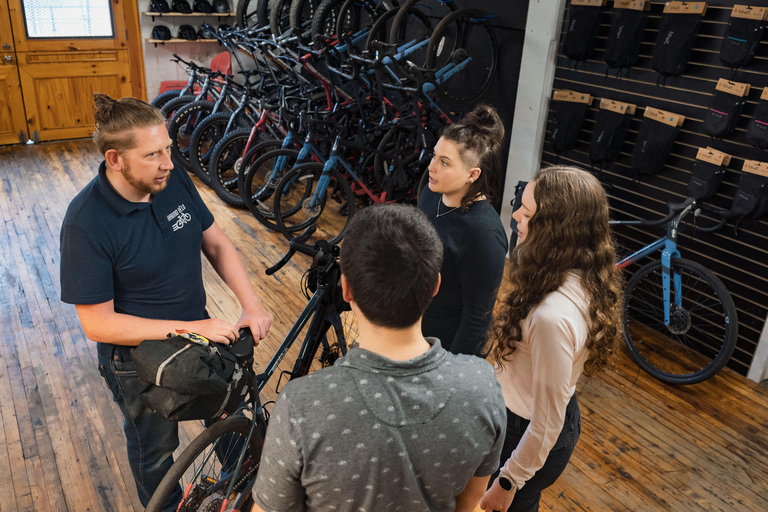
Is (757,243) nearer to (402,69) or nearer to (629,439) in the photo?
(629,439)

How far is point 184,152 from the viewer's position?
20.4ft

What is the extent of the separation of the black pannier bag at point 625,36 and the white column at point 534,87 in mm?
503

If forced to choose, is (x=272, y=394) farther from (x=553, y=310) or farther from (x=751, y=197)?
(x=751, y=197)

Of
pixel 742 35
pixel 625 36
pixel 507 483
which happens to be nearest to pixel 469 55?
pixel 625 36

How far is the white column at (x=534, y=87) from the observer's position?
4.04 meters

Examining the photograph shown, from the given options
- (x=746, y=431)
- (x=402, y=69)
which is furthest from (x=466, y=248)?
(x=402, y=69)

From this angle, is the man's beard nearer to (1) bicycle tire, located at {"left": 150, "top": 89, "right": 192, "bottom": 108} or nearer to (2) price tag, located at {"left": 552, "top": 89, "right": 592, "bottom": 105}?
(2) price tag, located at {"left": 552, "top": 89, "right": 592, "bottom": 105}

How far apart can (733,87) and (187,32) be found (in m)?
6.76

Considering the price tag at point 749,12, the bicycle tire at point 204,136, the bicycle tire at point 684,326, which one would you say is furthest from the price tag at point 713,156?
the bicycle tire at point 204,136

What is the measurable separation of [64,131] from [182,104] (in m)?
2.44

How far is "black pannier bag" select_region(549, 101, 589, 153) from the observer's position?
3930mm

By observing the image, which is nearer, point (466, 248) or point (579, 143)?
point (466, 248)

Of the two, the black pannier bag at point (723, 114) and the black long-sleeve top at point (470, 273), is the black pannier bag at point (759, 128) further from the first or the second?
the black long-sleeve top at point (470, 273)

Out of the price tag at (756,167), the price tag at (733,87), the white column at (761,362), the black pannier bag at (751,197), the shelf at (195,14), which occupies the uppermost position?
the shelf at (195,14)
